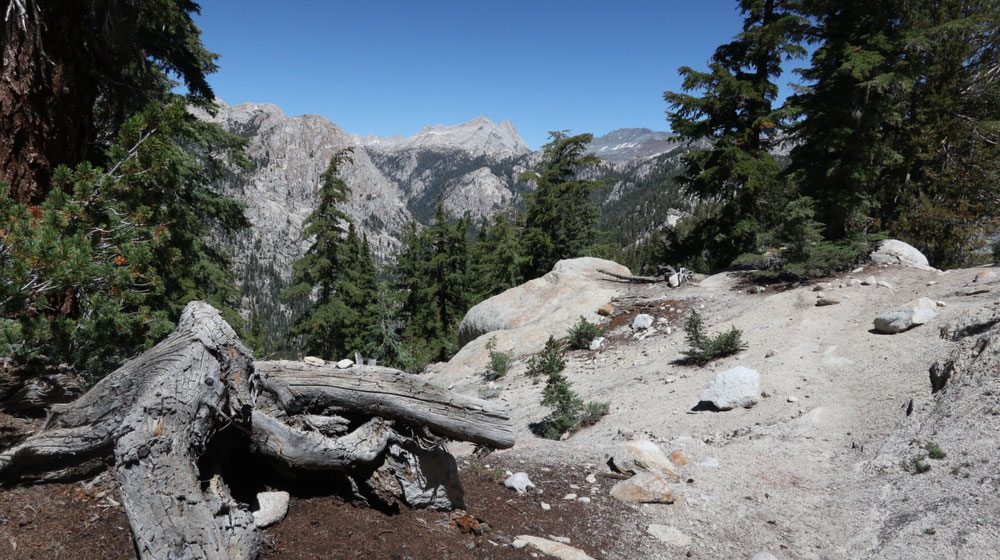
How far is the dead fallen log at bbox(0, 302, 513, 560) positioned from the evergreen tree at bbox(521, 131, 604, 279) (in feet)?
70.3

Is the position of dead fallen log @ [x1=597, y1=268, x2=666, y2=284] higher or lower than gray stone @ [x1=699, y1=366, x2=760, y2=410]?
higher

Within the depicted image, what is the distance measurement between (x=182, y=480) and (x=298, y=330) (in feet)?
63.2

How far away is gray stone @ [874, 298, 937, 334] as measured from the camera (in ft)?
25.9

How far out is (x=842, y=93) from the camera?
499 inches

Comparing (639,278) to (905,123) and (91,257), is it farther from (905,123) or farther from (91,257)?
(91,257)

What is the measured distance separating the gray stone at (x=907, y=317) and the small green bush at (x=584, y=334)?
20.1ft

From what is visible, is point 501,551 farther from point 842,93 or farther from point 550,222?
point 550,222

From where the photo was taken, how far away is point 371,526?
3.44 meters

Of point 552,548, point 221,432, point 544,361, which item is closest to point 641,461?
→ point 552,548

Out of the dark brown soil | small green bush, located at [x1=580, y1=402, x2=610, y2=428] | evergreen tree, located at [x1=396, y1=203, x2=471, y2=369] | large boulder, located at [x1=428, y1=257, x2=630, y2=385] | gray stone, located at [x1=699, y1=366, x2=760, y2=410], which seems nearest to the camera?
the dark brown soil

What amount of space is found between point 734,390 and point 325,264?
57.9ft

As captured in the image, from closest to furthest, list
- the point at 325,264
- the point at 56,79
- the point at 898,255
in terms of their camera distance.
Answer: the point at 56,79 < the point at 898,255 < the point at 325,264

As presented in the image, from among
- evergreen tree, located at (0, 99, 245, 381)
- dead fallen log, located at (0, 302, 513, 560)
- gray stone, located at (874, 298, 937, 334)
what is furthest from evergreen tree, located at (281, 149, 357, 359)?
gray stone, located at (874, 298, 937, 334)

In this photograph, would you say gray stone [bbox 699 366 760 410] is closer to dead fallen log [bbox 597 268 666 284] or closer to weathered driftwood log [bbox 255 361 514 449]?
weathered driftwood log [bbox 255 361 514 449]
